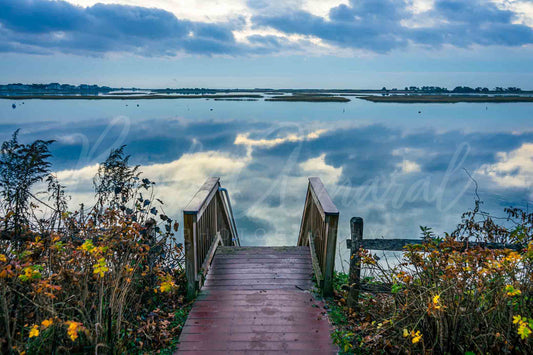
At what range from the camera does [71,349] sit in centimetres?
275

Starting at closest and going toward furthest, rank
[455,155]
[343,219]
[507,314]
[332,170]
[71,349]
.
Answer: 1. [71,349]
2. [507,314]
3. [343,219]
4. [332,170]
5. [455,155]

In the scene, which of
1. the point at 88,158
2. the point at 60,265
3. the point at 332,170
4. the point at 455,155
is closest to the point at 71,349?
the point at 60,265

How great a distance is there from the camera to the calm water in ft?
46.3

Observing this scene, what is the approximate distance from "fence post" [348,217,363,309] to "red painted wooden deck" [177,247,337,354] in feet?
1.22

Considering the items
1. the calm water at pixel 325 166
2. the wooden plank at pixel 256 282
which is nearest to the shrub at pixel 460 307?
the wooden plank at pixel 256 282

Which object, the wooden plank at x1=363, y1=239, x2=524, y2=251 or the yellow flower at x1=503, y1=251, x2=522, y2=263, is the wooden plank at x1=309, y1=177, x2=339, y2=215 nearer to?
the wooden plank at x1=363, y1=239, x2=524, y2=251

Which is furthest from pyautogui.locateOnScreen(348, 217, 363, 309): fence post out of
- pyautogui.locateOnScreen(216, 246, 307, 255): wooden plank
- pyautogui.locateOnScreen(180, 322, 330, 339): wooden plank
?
pyautogui.locateOnScreen(216, 246, 307, 255): wooden plank

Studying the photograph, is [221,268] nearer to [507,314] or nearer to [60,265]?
[60,265]

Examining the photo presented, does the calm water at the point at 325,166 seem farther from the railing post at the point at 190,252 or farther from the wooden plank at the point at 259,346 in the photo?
the wooden plank at the point at 259,346

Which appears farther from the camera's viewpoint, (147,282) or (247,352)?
(147,282)

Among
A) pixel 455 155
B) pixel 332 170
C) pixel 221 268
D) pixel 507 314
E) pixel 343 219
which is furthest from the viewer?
pixel 455 155

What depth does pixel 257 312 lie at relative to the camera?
3.81 m

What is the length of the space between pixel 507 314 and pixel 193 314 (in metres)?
2.94

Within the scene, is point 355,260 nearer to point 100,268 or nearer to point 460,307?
point 460,307
